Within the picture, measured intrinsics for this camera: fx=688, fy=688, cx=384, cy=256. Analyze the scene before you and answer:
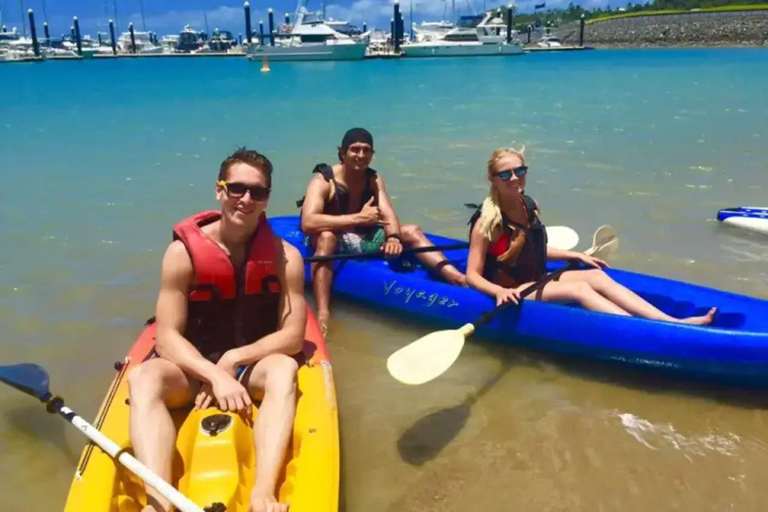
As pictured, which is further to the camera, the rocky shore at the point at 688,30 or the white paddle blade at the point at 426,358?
the rocky shore at the point at 688,30

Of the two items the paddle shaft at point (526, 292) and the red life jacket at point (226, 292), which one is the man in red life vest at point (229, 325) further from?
the paddle shaft at point (526, 292)

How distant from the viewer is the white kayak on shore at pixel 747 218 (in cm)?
658

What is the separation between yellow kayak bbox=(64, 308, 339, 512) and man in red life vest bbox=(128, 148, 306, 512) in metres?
0.09

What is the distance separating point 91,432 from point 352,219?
2.67 m

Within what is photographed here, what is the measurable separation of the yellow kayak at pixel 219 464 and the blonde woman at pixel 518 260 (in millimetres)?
1595

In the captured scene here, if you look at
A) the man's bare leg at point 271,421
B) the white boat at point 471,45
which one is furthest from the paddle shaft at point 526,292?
the white boat at point 471,45

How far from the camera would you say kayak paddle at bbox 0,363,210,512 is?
2266mm

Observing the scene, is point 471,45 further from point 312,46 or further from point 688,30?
point 688,30

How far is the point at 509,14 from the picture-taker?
66.4 m

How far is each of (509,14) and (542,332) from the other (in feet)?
222

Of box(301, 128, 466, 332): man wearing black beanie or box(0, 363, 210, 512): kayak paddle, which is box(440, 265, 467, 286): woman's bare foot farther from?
box(0, 363, 210, 512): kayak paddle

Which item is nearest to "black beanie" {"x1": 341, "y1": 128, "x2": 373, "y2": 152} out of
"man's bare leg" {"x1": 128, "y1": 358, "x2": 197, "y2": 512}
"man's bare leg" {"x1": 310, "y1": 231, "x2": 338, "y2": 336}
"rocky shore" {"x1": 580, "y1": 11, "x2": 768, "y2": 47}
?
"man's bare leg" {"x1": 310, "y1": 231, "x2": 338, "y2": 336}

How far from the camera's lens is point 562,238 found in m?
5.38

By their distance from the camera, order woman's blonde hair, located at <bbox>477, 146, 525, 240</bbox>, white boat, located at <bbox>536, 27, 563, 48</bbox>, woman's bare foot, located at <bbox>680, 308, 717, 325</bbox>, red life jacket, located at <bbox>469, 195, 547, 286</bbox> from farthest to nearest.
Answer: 1. white boat, located at <bbox>536, 27, 563, 48</bbox>
2. red life jacket, located at <bbox>469, 195, 547, 286</bbox>
3. woman's blonde hair, located at <bbox>477, 146, 525, 240</bbox>
4. woman's bare foot, located at <bbox>680, 308, 717, 325</bbox>
